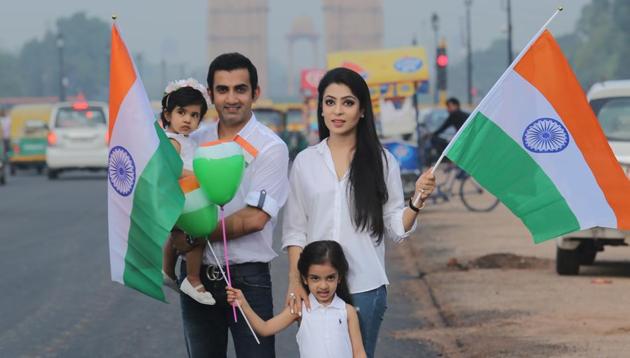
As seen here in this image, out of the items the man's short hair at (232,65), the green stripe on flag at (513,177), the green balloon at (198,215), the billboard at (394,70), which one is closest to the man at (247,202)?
the man's short hair at (232,65)

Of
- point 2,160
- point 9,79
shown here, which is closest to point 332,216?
point 2,160

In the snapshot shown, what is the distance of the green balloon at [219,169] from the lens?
5.52 meters

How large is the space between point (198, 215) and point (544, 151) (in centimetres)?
153

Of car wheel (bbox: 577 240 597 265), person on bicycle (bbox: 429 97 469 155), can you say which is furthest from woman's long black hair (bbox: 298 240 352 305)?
person on bicycle (bbox: 429 97 469 155)

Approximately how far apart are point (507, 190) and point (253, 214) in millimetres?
1132

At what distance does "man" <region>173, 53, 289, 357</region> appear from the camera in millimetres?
5750

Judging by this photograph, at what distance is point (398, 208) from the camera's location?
5.83 m

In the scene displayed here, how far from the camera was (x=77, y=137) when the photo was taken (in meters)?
36.8

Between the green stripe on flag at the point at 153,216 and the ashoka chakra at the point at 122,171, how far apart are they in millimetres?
40

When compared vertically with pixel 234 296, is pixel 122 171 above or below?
above

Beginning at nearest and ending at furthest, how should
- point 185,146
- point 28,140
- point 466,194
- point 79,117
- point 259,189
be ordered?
point 259,189, point 185,146, point 466,194, point 79,117, point 28,140

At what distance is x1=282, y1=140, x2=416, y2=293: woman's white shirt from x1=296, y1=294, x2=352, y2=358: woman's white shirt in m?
0.12

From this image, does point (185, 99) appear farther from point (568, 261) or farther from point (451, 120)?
point (451, 120)

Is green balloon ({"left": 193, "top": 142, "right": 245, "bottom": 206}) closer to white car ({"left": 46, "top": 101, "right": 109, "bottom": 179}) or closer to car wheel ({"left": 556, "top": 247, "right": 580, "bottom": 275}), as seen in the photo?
car wheel ({"left": 556, "top": 247, "right": 580, "bottom": 275})
